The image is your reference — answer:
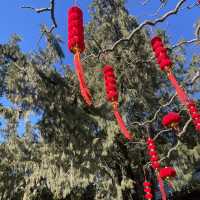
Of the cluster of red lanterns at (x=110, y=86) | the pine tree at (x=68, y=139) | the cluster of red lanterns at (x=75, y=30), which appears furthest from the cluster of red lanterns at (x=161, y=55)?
the pine tree at (x=68, y=139)

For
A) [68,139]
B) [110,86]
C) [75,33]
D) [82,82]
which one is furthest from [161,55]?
[68,139]

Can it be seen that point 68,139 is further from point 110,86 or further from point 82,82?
point 82,82

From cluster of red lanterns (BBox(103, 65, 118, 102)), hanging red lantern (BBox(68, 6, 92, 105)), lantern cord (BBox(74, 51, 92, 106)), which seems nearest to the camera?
lantern cord (BBox(74, 51, 92, 106))

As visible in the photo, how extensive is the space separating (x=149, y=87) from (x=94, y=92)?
1818 millimetres

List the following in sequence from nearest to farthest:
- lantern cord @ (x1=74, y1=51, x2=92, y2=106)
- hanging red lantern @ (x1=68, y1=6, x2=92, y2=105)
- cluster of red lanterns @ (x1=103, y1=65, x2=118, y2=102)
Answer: lantern cord @ (x1=74, y1=51, x2=92, y2=106), hanging red lantern @ (x1=68, y1=6, x2=92, y2=105), cluster of red lanterns @ (x1=103, y1=65, x2=118, y2=102)

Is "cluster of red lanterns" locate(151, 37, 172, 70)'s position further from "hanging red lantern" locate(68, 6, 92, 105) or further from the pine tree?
the pine tree

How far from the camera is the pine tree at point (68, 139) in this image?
29.8 ft

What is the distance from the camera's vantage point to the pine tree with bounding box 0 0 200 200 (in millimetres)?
9094

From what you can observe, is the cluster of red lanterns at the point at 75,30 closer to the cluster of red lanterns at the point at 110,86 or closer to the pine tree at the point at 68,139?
the cluster of red lanterns at the point at 110,86

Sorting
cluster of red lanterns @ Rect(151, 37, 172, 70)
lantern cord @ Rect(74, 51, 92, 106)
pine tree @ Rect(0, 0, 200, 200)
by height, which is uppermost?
pine tree @ Rect(0, 0, 200, 200)

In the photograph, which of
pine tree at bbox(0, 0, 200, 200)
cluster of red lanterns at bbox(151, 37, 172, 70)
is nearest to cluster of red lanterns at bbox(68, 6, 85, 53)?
cluster of red lanterns at bbox(151, 37, 172, 70)

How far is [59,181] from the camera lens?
890 centimetres

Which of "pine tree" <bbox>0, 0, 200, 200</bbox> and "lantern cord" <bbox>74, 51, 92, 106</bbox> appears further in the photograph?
"pine tree" <bbox>0, 0, 200, 200</bbox>

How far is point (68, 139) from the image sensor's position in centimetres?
923
